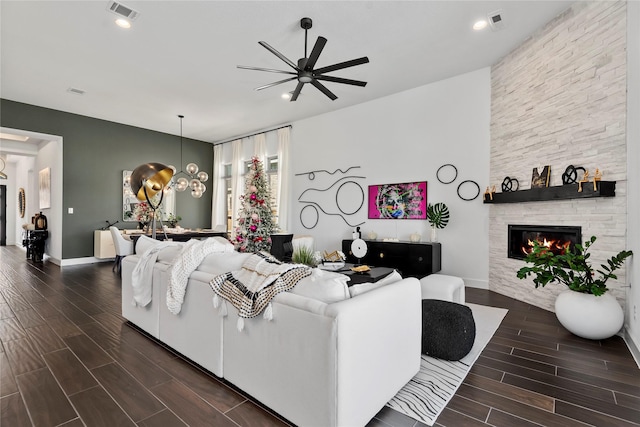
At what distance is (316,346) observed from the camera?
1418 mm

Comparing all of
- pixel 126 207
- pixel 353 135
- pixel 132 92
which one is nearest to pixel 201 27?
pixel 132 92

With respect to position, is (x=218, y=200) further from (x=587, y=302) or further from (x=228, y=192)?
(x=587, y=302)

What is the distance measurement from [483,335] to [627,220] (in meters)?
1.70

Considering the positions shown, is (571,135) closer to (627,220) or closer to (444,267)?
(627,220)

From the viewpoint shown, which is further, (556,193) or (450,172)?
(450,172)

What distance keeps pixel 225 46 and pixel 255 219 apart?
7.98 ft

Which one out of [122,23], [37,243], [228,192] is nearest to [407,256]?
[122,23]

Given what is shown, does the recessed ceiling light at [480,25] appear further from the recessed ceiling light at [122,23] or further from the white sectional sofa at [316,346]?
the recessed ceiling light at [122,23]

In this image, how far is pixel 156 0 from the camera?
307 centimetres

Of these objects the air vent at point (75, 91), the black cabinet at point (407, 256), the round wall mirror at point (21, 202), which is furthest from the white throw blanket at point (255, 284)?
the round wall mirror at point (21, 202)

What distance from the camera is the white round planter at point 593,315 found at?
265 centimetres

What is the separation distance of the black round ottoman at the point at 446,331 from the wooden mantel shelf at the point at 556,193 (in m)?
1.88

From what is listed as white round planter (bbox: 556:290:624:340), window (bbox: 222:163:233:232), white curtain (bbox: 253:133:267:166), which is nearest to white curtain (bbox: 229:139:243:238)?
window (bbox: 222:163:233:232)

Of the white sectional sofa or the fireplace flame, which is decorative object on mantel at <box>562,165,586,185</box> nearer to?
the fireplace flame
